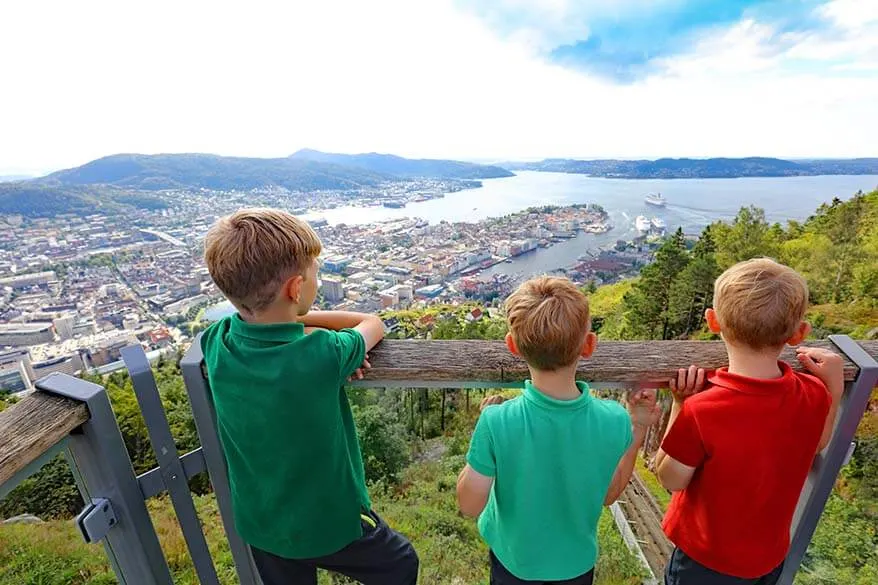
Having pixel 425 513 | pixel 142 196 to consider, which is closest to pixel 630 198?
pixel 142 196

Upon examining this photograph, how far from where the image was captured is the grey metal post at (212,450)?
3.52 ft

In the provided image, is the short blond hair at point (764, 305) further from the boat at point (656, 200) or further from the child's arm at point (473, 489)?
the boat at point (656, 200)

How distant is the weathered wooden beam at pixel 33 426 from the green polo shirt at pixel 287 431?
0.27 metres

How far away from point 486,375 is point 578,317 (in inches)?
10.3

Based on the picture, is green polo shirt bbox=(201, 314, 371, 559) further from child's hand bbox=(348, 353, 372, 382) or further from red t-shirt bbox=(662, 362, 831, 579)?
red t-shirt bbox=(662, 362, 831, 579)

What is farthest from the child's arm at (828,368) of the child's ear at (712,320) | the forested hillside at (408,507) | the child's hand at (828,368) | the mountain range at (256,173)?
the mountain range at (256,173)

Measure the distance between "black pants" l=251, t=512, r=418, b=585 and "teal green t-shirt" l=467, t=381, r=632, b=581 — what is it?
14.4 inches

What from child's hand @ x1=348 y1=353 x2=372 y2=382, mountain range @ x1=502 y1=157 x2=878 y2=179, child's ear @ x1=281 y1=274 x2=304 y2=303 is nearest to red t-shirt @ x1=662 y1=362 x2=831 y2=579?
child's hand @ x1=348 y1=353 x2=372 y2=382

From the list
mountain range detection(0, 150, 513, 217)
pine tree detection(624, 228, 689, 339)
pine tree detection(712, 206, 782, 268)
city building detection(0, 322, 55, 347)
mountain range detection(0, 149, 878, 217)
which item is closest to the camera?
pine tree detection(624, 228, 689, 339)

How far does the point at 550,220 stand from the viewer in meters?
50.2

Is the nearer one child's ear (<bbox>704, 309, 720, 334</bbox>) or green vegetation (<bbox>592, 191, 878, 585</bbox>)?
child's ear (<bbox>704, 309, 720, 334</bbox>)

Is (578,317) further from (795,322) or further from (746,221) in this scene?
(746,221)

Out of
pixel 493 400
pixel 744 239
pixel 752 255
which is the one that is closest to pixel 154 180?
pixel 744 239

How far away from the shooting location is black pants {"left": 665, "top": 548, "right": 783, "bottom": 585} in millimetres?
1216
